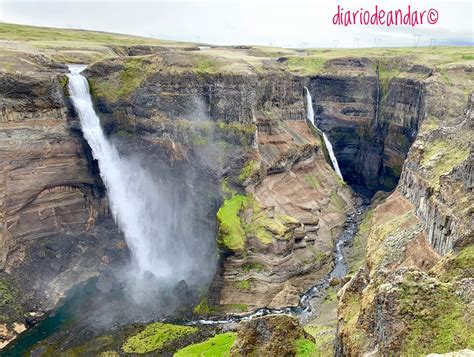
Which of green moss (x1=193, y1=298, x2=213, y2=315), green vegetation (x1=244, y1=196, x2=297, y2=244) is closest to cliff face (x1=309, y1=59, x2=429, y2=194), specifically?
green vegetation (x1=244, y1=196, x2=297, y2=244)

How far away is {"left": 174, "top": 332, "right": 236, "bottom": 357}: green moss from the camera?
34.6 meters

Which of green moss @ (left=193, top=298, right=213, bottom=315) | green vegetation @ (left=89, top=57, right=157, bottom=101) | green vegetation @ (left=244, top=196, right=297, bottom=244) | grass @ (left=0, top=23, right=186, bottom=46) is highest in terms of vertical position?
grass @ (left=0, top=23, right=186, bottom=46)

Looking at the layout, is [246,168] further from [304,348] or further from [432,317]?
[432,317]

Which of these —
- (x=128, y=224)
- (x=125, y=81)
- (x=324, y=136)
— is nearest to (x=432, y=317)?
(x=128, y=224)

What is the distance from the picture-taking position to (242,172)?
53.5 metres

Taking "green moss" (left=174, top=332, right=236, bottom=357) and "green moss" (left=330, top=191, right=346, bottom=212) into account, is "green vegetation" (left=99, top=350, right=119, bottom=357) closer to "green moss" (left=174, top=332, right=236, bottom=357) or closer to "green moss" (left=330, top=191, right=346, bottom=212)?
"green moss" (left=174, top=332, right=236, bottom=357)

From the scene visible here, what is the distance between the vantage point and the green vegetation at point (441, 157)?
33.6m

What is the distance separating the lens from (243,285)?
45.8 meters

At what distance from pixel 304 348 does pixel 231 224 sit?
23.6 m

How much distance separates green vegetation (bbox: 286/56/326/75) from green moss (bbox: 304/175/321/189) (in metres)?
35.7

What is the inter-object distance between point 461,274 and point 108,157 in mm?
45572

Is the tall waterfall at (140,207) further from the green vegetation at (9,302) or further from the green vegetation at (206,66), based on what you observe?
the green vegetation at (206,66)

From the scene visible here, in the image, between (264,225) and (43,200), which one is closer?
(264,225)

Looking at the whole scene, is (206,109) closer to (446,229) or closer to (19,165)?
(19,165)
